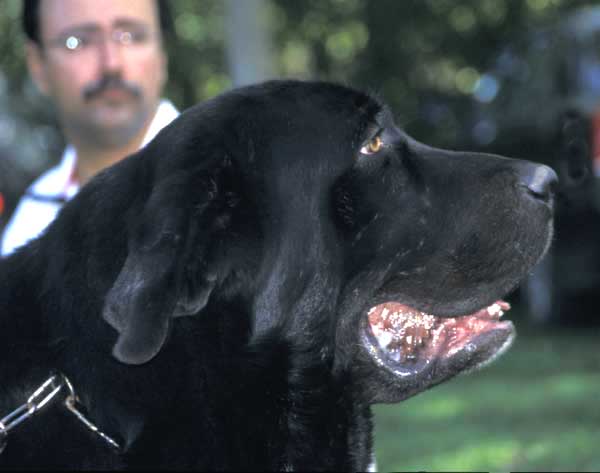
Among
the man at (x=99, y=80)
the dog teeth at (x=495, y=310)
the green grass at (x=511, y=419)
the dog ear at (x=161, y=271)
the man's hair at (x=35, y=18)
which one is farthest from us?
the green grass at (x=511, y=419)

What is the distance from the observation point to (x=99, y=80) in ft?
15.8

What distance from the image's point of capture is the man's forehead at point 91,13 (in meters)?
4.82

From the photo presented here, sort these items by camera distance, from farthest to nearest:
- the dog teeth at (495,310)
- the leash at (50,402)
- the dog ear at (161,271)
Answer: the dog teeth at (495,310) < the leash at (50,402) < the dog ear at (161,271)

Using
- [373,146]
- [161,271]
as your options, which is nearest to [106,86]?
[373,146]

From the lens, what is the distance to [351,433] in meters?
3.32

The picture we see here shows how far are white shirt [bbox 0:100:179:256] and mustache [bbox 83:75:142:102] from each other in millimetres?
148

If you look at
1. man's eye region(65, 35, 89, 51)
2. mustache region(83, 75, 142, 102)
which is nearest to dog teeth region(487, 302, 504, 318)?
mustache region(83, 75, 142, 102)

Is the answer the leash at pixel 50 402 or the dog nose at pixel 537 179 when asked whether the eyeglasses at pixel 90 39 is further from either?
the leash at pixel 50 402

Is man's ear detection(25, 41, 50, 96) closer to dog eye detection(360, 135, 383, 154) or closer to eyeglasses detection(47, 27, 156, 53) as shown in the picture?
eyeglasses detection(47, 27, 156, 53)

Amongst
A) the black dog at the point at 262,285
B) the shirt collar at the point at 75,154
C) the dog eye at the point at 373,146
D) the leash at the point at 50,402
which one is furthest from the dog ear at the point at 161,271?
the shirt collar at the point at 75,154

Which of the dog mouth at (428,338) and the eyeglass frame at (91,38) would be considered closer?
the dog mouth at (428,338)

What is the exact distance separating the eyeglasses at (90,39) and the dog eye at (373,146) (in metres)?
1.91

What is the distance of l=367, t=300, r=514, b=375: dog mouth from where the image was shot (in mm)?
3346

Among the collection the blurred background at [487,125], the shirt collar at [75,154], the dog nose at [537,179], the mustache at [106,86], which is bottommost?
the blurred background at [487,125]
